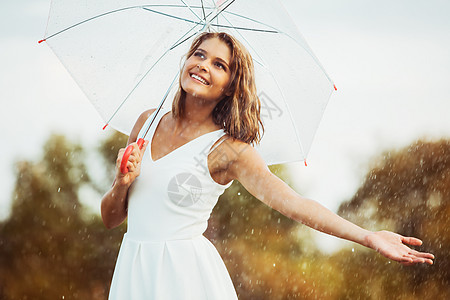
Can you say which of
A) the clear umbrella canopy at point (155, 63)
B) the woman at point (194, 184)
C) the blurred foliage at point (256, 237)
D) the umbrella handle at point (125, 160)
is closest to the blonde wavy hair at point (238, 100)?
the woman at point (194, 184)

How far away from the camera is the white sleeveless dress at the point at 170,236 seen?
6.25ft

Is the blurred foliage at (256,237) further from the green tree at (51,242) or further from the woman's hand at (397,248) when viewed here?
the woman's hand at (397,248)

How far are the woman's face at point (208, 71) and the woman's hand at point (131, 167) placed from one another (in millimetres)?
241

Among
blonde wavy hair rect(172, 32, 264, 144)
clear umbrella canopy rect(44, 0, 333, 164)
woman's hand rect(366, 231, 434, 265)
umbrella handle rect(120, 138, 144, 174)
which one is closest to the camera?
woman's hand rect(366, 231, 434, 265)

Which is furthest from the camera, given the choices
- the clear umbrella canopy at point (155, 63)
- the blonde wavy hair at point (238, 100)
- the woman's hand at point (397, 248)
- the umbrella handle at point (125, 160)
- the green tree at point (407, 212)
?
the green tree at point (407, 212)

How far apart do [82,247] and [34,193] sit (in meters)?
0.69

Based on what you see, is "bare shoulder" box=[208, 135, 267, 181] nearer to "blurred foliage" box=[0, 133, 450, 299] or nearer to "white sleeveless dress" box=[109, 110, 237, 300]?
"white sleeveless dress" box=[109, 110, 237, 300]

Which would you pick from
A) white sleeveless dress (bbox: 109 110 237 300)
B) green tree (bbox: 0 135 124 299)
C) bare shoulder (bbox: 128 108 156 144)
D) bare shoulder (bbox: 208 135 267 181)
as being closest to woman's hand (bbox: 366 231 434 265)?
bare shoulder (bbox: 208 135 267 181)

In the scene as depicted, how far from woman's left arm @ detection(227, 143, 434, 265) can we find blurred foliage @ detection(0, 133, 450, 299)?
436 cm

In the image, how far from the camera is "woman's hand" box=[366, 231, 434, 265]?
1.61 meters

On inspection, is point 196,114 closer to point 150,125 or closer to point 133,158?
point 150,125

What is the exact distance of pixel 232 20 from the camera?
A: 82.5 inches

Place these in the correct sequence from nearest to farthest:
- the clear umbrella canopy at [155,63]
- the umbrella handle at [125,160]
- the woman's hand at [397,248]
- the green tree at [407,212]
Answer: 1. the woman's hand at [397,248]
2. the umbrella handle at [125,160]
3. the clear umbrella canopy at [155,63]
4. the green tree at [407,212]

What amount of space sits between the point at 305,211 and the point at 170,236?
0.42 meters
